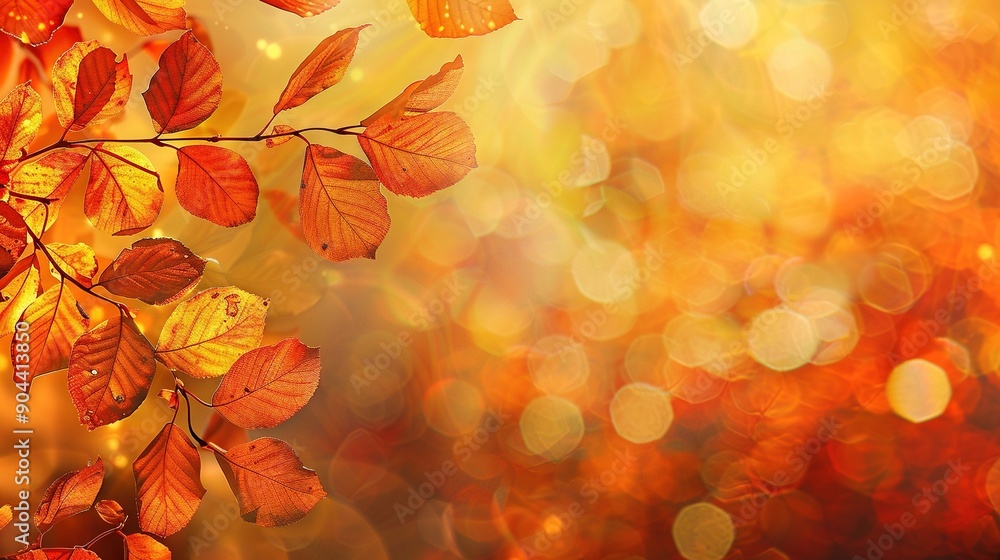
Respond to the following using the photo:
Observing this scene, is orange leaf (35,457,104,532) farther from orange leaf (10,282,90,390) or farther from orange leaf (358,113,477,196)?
orange leaf (358,113,477,196)

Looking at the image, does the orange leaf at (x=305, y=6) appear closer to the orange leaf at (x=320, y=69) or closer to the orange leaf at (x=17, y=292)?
the orange leaf at (x=320, y=69)

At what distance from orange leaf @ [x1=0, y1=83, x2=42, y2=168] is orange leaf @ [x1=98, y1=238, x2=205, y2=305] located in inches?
1.8

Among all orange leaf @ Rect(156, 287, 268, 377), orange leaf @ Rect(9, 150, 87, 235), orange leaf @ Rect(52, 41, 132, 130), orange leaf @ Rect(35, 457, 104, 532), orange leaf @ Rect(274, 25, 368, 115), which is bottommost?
orange leaf @ Rect(35, 457, 104, 532)

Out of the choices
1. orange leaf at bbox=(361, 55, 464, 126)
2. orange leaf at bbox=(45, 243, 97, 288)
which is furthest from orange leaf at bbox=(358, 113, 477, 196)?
orange leaf at bbox=(45, 243, 97, 288)

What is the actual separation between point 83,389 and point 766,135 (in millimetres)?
660

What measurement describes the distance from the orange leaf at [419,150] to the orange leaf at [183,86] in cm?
5

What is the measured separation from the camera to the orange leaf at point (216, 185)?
0.70ft

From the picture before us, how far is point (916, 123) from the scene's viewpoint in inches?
27.3

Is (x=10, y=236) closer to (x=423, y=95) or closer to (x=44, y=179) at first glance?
(x=44, y=179)

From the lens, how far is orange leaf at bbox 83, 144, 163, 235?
8.5 inches

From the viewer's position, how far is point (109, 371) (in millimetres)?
188

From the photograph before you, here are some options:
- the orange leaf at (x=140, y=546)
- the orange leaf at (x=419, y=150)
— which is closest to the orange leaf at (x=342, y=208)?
the orange leaf at (x=419, y=150)

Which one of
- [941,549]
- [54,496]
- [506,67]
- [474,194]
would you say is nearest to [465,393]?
[474,194]

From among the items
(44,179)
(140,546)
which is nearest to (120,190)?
(44,179)
